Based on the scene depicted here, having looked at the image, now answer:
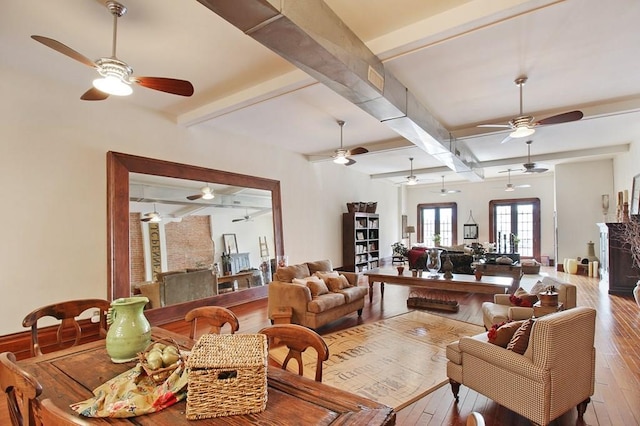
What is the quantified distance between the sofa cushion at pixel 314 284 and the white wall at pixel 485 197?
879 cm

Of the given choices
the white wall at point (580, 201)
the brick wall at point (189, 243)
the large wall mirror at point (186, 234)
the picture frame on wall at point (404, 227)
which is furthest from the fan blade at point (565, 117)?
the picture frame on wall at point (404, 227)

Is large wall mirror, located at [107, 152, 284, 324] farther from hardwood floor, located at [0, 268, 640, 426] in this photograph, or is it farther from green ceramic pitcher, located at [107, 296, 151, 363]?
green ceramic pitcher, located at [107, 296, 151, 363]

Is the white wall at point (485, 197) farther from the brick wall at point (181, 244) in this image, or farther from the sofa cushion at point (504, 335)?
the sofa cushion at point (504, 335)

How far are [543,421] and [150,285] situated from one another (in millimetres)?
4579

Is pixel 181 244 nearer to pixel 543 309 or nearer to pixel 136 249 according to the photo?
pixel 136 249

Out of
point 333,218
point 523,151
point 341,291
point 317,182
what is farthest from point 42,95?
point 523,151

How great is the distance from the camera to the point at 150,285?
4.64m

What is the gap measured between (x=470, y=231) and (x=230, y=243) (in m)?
9.38

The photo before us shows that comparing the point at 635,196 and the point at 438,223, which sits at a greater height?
the point at 635,196

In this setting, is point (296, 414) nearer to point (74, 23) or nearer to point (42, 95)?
point (74, 23)

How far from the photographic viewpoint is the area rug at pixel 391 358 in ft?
9.31

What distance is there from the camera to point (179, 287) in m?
5.00

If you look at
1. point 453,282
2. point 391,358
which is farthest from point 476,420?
point 453,282

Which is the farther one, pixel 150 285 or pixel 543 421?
pixel 150 285
